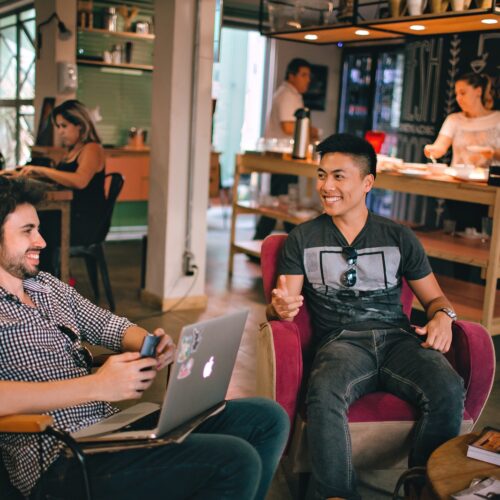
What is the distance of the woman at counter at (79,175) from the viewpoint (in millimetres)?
4625

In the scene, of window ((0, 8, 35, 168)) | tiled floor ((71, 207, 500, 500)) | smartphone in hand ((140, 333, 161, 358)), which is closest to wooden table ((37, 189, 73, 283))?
tiled floor ((71, 207, 500, 500))

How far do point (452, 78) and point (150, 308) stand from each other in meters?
4.44

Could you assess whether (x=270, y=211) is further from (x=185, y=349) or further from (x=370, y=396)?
(x=185, y=349)

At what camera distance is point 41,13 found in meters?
6.75

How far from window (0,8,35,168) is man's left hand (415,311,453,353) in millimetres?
6749

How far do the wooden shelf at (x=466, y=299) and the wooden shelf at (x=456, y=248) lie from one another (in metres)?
0.24

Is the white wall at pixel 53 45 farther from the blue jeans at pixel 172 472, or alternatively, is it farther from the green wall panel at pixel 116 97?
the blue jeans at pixel 172 472

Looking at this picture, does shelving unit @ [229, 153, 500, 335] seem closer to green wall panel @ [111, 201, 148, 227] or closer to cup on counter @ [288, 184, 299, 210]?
cup on counter @ [288, 184, 299, 210]

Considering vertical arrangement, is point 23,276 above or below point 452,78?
below

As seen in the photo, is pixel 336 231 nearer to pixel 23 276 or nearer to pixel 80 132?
pixel 23 276

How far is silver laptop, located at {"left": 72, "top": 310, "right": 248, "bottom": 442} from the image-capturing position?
175 centimetres

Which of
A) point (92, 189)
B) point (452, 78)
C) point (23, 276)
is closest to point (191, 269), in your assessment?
point (92, 189)

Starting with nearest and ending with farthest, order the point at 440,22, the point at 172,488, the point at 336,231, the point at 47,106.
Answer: the point at 172,488 < the point at 336,231 < the point at 440,22 < the point at 47,106

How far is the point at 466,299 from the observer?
452cm
